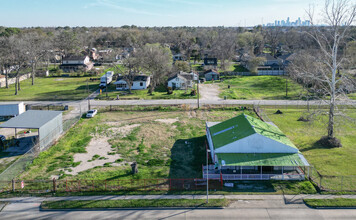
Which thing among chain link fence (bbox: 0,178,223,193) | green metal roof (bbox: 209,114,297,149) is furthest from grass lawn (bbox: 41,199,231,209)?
green metal roof (bbox: 209,114,297,149)

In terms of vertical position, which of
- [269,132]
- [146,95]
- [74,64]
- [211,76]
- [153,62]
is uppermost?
[74,64]

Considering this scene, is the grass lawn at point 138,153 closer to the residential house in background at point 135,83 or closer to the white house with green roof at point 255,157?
the white house with green roof at point 255,157

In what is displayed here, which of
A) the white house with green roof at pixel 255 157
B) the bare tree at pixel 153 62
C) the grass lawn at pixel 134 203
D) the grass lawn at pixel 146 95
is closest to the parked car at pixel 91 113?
the grass lawn at pixel 146 95

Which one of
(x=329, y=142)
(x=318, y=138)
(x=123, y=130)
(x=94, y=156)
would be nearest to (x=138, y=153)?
(x=94, y=156)

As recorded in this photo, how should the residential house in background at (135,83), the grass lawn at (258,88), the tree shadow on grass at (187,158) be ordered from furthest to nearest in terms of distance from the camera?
the residential house in background at (135,83) < the grass lawn at (258,88) < the tree shadow on grass at (187,158)

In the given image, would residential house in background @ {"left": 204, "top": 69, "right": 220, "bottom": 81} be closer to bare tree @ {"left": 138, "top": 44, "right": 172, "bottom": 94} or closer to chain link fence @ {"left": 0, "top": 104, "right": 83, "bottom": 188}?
bare tree @ {"left": 138, "top": 44, "right": 172, "bottom": 94}

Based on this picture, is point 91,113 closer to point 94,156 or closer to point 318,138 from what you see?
point 94,156
